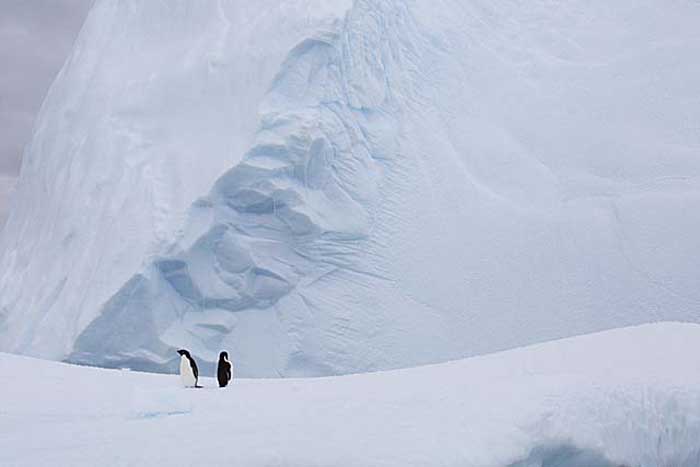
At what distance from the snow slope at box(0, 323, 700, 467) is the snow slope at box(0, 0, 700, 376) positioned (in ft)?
8.72

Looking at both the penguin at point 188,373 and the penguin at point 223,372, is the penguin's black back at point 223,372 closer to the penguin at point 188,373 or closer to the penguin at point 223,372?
the penguin at point 223,372

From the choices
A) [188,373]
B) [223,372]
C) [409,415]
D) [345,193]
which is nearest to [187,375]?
[188,373]

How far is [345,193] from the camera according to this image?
806 cm

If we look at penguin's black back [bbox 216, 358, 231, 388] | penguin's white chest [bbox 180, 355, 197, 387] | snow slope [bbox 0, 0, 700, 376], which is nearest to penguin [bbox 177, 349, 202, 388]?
penguin's white chest [bbox 180, 355, 197, 387]

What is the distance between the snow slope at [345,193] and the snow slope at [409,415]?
2.66 metres

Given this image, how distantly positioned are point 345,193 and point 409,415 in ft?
15.8

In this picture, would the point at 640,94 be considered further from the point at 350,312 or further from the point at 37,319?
the point at 37,319

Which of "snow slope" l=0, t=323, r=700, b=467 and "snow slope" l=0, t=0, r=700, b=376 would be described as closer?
"snow slope" l=0, t=323, r=700, b=467

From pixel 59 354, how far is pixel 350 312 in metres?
2.65

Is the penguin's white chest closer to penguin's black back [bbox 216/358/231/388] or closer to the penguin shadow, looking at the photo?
the penguin shadow

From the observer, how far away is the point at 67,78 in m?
10.0

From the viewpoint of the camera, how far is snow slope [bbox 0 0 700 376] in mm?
7555

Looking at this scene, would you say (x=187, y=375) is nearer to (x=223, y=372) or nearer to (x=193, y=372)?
(x=193, y=372)

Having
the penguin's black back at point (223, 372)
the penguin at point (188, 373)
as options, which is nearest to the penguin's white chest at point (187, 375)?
the penguin at point (188, 373)
